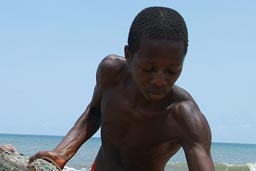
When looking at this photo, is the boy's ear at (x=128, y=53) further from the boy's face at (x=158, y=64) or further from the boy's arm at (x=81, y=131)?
the boy's arm at (x=81, y=131)

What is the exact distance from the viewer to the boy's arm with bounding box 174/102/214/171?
301 cm

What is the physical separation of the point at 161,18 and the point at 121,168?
3.25ft

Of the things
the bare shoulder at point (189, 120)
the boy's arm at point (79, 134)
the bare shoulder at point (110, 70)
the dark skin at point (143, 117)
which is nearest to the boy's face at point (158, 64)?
the dark skin at point (143, 117)

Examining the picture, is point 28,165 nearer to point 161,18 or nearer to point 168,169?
point 161,18

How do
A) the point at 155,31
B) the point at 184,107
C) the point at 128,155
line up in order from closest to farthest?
1. the point at 155,31
2. the point at 184,107
3. the point at 128,155

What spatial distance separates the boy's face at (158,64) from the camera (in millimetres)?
2812

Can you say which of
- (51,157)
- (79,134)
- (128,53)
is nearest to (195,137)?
(128,53)

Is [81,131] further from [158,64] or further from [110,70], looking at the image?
[158,64]

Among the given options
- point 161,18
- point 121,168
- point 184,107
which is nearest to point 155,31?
point 161,18

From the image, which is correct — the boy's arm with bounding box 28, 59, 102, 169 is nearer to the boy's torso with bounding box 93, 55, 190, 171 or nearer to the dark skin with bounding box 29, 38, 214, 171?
the dark skin with bounding box 29, 38, 214, 171

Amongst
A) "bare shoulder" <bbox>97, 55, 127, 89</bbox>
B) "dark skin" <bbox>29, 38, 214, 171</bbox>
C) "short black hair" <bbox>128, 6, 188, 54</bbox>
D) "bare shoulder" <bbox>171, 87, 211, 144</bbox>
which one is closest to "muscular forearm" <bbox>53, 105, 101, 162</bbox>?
"dark skin" <bbox>29, 38, 214, 171</bbox>

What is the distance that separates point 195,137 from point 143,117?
0.36 meters

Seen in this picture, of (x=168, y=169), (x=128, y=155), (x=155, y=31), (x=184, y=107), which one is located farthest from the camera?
(x=168, y=169)

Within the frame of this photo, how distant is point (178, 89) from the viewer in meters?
3.29
